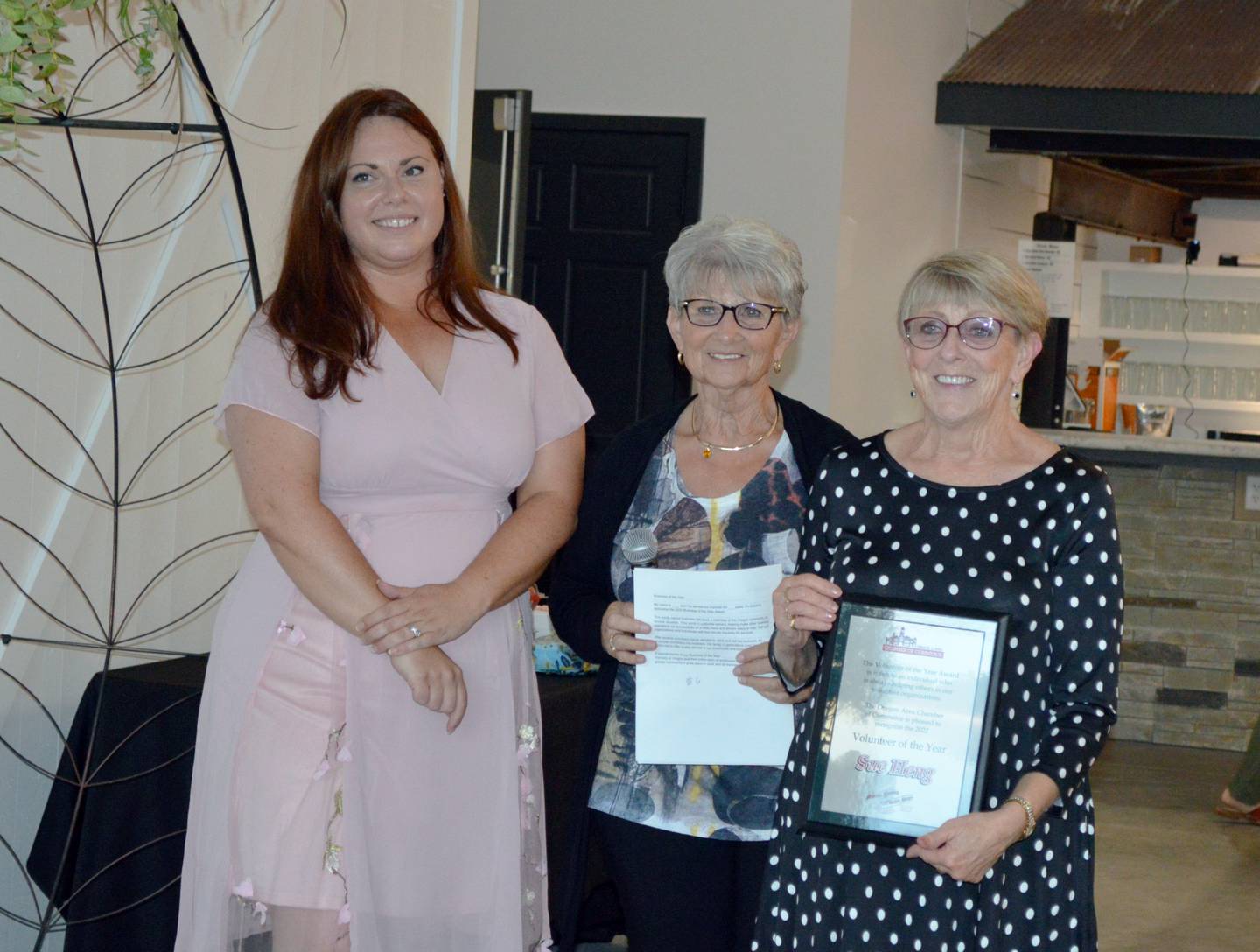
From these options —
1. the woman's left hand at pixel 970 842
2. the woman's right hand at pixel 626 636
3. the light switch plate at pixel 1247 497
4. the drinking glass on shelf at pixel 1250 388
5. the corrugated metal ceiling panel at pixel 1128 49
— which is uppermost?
the corrugated metal ceiling panel at pixel 1128 49

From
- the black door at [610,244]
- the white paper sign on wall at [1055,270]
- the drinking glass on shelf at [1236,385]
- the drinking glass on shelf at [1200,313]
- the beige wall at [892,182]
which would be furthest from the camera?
the drinking glass on shelf at [1236,385]

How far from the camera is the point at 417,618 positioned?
226 centimetres

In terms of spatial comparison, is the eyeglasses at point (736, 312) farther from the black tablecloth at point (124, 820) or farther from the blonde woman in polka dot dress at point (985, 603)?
the black tablecloth at point (124, 820)

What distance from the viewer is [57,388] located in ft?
10.7

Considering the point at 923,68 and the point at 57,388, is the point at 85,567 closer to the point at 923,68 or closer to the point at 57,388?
the point at 57,388

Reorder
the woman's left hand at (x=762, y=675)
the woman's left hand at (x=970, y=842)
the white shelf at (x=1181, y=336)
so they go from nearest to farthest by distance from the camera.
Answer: the woman's left hand at (x=970, y=842)
the woman's left hand at (x=762, y=675)
the white shelf at (x=1181, y=336)

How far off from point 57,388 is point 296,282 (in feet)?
3.90

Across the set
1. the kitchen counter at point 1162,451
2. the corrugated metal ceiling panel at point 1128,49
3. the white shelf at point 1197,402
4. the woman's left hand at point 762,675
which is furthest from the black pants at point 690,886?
the white shelf at point 1197,402

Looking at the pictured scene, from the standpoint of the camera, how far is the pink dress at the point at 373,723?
2.28 meters

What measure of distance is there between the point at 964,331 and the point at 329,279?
Result: 973 millimetres

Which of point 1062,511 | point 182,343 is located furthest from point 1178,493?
point 1062,511

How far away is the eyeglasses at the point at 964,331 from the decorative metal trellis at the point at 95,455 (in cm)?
136

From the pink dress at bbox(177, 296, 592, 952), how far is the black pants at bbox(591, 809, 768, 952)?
22cm

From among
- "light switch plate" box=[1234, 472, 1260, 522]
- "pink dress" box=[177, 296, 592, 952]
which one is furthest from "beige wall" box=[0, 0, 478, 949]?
"light switch plate" box=[1234, 472, 1260, 522]
